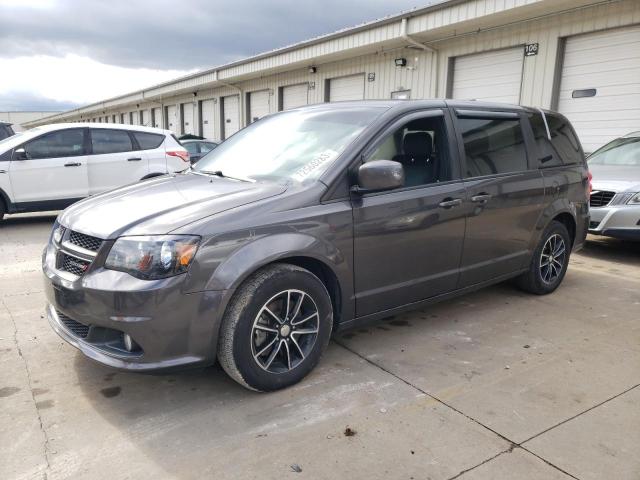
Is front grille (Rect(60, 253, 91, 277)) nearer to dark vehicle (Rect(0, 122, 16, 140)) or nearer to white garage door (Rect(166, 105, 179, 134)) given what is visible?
dark vehicle (Rect(0, 122, 16, 140))

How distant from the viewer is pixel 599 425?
2725mm

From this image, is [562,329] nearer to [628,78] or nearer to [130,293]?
[130,293]

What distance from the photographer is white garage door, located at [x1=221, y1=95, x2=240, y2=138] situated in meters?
Result: 21.0

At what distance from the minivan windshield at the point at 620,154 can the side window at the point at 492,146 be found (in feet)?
12.3

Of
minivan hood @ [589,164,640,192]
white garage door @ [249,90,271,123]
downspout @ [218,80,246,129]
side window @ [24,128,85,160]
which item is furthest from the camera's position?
downspout @ [218,80,246,129]

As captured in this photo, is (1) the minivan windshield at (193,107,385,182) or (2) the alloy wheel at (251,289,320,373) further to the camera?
(1) the minivan windshield at (193,107,385,182)

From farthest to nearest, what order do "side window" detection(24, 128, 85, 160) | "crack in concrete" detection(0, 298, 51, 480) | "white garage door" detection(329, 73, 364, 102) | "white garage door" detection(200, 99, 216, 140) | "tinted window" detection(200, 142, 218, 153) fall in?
1. "white garage door" detection(200, 99, 216, 140)
2. "tinted window" detection(200, 142, 218, 153)
3. "white garage door" detection(329, 73, 364, 102)
4. "side window" detection(24, 128, 85, 160)
5. "crack in concrete" detection(0, 298, 51, 480)

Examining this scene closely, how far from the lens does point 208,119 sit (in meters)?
23.9

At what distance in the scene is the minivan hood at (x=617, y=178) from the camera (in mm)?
6405

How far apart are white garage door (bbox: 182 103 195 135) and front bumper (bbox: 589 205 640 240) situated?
73.1 ft

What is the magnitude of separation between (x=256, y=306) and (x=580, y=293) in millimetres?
3709

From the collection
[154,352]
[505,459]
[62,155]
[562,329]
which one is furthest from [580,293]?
[62,155]

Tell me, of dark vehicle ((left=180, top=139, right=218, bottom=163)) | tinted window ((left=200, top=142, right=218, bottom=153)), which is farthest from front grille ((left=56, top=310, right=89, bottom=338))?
tinted window ((left=200, top=142, right=218, bottom=153))

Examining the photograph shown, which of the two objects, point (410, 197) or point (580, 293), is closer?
point (410, 197)
